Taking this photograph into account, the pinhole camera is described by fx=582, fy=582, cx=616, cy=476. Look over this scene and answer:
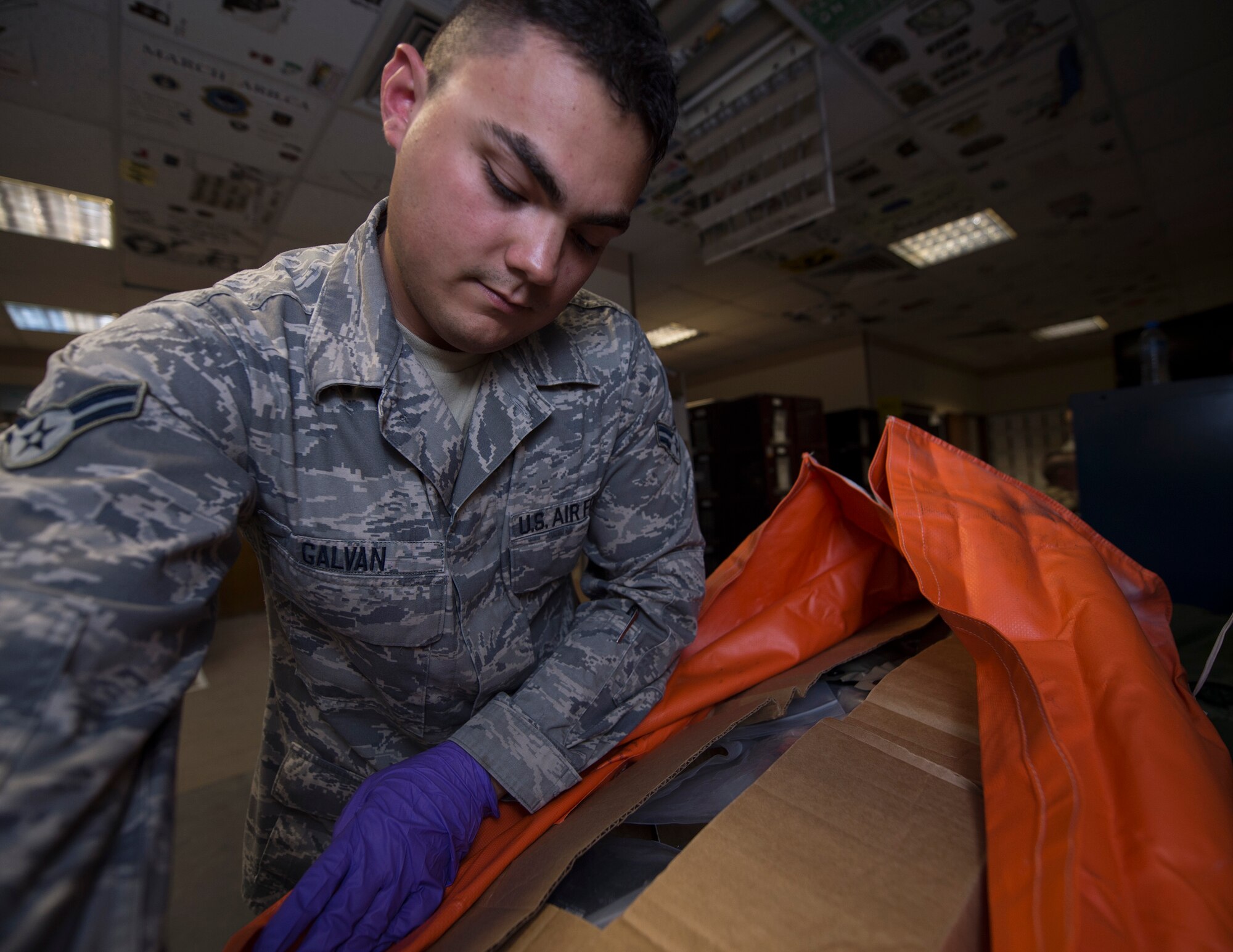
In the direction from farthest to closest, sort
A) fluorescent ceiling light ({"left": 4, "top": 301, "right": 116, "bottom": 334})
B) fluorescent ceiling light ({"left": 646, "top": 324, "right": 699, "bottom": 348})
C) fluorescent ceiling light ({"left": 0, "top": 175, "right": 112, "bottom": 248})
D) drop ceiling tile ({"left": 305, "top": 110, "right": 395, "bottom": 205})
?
fluorescent ceiling light ({"left": 646, "top": 324, "right": 699, "bottom": 348}), fluorescent ceiling light ({"left": 4, "top": 301, "right": 116, "bottom": 334}), fluorescent ceiling light ({"left": 0, "top": 175, "right": 112, "bottom": 248}), drop ceiling tile ({"left": 305, "top": 110, "right": 395, "bottom": 205})

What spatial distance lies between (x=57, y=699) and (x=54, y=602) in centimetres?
6

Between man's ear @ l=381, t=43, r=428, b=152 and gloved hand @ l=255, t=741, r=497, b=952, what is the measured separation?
746 mm

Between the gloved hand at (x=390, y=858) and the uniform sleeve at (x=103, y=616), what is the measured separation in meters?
0.18

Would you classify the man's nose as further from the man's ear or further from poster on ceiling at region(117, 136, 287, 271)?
poster on ceiling at region(117, 136, 287, 271)

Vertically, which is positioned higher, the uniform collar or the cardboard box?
the uniform collar

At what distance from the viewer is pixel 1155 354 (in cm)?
174

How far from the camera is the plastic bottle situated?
1.74m

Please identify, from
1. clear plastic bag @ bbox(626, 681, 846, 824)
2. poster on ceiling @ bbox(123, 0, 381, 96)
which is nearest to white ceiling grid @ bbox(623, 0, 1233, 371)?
poster on ceiling @ bbox(123, 0, 381, 96)

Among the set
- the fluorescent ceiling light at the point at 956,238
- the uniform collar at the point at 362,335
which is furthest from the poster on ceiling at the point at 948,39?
the uniform collar at the point at 362,335

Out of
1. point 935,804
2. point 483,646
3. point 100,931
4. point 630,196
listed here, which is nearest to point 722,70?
point 630,196

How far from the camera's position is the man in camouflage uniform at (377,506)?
1.14 feet

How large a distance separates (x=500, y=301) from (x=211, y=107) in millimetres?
2372

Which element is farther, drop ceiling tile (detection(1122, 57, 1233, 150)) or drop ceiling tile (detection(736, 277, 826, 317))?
drop ceiling tile (detection(736, 277, 826, 317))

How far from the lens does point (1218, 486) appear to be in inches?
51.5
